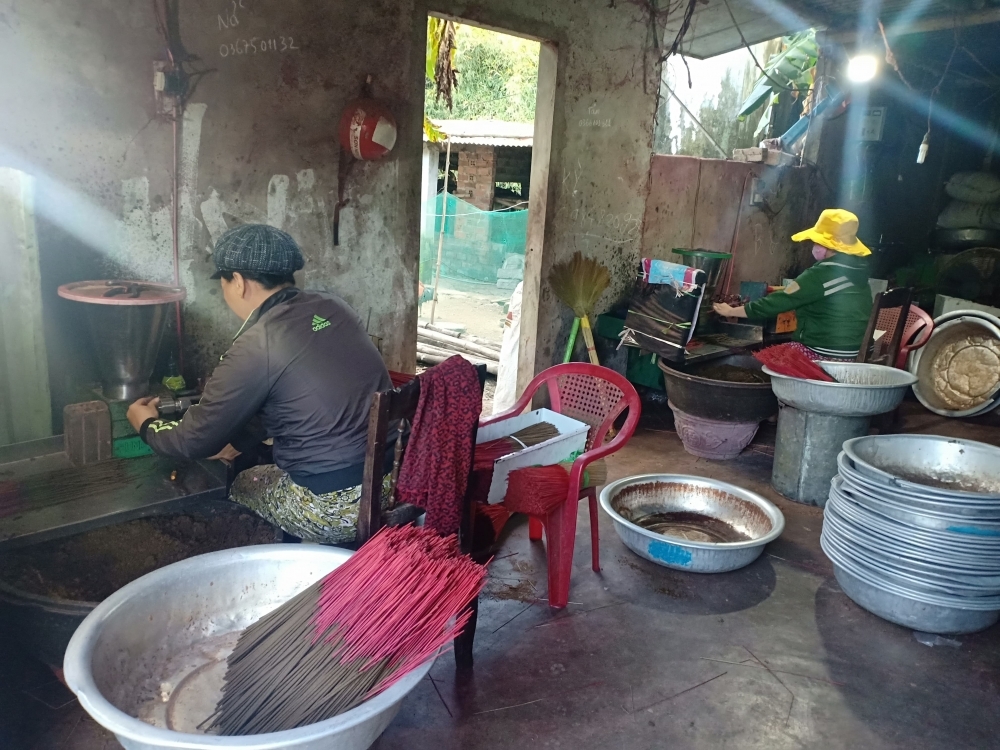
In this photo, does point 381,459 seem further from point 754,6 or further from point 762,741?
point 754,6

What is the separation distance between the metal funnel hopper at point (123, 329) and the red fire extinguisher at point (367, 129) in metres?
1.52

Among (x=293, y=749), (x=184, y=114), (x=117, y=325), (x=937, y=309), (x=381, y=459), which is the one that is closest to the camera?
(x=293, y=749)

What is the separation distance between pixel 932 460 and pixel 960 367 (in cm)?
379

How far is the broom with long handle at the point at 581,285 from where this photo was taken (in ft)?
18.6

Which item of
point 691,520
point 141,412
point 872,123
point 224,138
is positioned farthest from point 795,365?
point 872,123

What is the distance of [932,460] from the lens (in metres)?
3.54

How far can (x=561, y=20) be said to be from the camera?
5.15 metres

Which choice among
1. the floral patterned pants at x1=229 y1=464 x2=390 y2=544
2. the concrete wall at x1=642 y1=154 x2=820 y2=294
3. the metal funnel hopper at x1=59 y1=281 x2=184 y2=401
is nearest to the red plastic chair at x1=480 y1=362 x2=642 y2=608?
the floral patterned pants at x1=229 y1=464 x2=390 y2=544

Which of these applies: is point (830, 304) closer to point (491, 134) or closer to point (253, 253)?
point (253, 253)

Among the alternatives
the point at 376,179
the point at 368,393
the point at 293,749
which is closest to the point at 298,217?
the point at 376,179

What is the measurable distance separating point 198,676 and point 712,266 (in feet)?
17.4

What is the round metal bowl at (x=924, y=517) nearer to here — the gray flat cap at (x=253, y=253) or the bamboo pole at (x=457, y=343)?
the gray flat cap at (x=253, y=253)

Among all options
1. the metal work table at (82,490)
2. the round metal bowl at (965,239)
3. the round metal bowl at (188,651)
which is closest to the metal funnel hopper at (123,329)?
the metal work table at (82,490)

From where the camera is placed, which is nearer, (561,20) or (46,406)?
(46,406)
